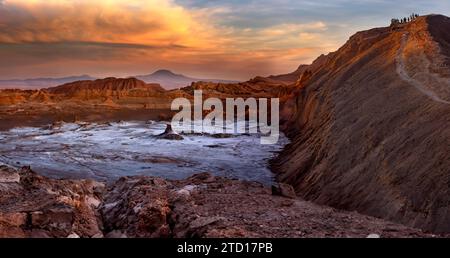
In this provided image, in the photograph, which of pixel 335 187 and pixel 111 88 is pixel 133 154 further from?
pixel 111 88

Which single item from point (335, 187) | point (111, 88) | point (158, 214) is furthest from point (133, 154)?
point (111, 88)

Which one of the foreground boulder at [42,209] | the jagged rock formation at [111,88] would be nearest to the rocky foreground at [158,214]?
the foreground boulder at [42,209]

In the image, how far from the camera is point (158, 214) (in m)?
7.83

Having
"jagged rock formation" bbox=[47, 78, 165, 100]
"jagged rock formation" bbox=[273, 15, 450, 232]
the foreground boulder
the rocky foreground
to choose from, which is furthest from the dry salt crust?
"jagged rock formation" bbox=[47, 78, 165, 100]

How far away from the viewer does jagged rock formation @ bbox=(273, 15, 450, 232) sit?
9016mm

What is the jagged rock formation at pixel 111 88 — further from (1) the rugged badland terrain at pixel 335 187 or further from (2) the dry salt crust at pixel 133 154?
(1) the rugged badland terrain at pixel 335 187

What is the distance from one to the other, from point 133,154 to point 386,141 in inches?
542

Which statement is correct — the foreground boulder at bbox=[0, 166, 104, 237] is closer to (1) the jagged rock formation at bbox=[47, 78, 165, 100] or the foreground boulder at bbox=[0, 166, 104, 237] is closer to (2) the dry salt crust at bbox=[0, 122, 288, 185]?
(2) the dry salt crust at bbox=[0, 122, 288, 185]

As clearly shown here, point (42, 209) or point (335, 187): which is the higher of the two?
point (42, 209)

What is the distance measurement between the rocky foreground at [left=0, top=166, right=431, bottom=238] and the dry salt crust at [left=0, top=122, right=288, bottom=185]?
753cm

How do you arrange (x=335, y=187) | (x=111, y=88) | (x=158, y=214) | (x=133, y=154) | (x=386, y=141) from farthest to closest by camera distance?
(x=111, y=88), (x=133, y=154), (x=386, y=141), (x=335, y=187), (x=158, y=214)

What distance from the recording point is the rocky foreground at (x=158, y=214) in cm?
681

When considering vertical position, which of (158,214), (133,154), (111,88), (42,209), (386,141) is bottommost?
(133,154)
